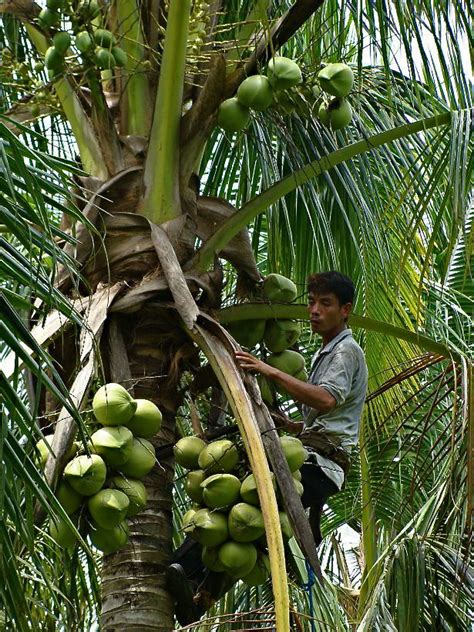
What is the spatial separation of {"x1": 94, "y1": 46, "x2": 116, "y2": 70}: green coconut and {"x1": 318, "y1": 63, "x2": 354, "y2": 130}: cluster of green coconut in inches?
23.5

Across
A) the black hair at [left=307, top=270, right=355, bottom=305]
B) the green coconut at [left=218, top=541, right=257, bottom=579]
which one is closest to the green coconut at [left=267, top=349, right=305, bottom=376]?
the black hair at [left=307, top=270, right=355, bottom=305]

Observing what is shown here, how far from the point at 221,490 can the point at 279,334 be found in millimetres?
664

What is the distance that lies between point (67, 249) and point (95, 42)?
1.97 ft

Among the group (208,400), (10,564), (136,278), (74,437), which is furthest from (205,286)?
(10,564)

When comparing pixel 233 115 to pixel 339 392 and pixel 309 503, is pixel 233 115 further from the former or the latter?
pixel 309 503

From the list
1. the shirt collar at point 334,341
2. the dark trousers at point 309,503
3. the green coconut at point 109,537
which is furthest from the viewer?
the shirt collar at point 334,341

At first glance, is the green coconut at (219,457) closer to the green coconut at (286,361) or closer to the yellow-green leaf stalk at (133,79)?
the green coconut at (286,361)

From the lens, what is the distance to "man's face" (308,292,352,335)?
3.87 metres

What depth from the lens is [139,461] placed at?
3014 mm

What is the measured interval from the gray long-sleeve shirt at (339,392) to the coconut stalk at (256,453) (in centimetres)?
60

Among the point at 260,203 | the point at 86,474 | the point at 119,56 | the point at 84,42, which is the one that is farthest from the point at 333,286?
the point at 86,474

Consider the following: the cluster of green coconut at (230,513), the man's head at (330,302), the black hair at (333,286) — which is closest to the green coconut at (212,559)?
the cluster of green coconut at (230,513)

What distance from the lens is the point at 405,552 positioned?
146 inches

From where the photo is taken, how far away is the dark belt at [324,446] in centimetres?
365
